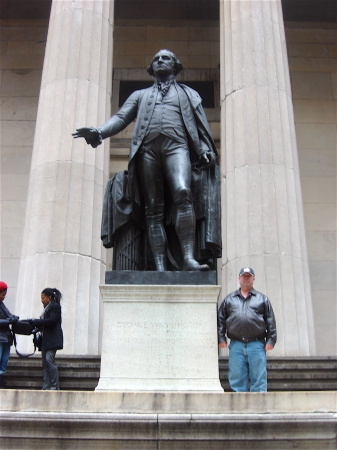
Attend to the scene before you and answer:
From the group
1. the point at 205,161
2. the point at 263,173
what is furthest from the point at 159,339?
the point at 263,173

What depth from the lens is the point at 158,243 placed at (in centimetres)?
708

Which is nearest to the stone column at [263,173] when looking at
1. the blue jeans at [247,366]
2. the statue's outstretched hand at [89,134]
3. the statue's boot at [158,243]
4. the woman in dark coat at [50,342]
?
the blue jeans at [247,366]

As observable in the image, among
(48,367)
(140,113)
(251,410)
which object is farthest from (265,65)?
(251,410)

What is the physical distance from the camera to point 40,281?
12867 millimetres

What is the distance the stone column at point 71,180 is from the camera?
1281cm

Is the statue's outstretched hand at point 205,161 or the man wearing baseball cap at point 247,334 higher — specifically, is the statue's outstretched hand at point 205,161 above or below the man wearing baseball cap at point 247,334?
above

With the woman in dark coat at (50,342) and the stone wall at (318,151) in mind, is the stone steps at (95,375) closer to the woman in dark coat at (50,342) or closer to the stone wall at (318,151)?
the woman in dark coat at (50,342)

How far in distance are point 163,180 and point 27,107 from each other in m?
13.4

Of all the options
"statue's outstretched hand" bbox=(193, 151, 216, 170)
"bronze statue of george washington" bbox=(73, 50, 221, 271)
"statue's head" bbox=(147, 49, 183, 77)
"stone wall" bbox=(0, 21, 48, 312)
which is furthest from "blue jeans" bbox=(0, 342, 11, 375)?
"stone wall" bbox=(0, 21, 48, 312)

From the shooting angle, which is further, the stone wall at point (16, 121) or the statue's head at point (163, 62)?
the stone wall at point (16, 121)

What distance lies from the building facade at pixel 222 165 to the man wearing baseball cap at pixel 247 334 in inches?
190

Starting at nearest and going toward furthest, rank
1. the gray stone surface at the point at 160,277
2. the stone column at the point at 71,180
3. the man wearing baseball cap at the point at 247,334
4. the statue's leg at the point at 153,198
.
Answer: the gray stone surface at the point at 160,277
the statue's leg at the point at 153,198
the man wearing baseball cap at the point at 247,334
the stone column at the point at 71,180

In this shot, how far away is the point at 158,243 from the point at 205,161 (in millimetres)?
1067

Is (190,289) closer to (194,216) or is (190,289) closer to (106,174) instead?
(194,216)
